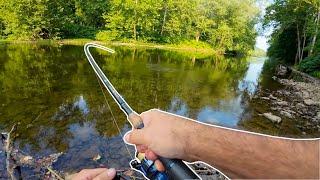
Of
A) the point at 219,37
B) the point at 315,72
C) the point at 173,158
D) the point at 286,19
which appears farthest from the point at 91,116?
the point at 219,37

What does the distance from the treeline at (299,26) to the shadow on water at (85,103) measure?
13.7 metres

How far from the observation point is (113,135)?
30.5 feet

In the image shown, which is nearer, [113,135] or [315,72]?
[113,135]

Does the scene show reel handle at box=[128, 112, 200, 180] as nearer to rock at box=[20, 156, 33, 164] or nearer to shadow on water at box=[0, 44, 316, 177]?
shadow on water at box=[0, 44, 316, 177]

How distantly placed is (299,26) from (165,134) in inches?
1794

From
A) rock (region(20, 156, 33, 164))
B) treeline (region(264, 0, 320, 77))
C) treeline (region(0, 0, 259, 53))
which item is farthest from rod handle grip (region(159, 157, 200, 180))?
treeline (region(0, 0, 259, 53))

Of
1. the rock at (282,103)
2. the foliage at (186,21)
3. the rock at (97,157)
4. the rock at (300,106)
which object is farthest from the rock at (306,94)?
the foliage at (186,21)

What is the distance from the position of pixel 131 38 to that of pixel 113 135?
166ft

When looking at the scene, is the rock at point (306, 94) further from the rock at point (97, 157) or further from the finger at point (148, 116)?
the finger at point (148, 116)

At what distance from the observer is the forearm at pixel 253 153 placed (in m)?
1.27

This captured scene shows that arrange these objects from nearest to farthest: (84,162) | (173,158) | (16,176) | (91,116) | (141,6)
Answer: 1. (173,158)
2. (16,176)
3. (84,162)
4. (91,116)
5. (141,6)

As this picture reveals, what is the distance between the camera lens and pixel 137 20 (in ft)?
188

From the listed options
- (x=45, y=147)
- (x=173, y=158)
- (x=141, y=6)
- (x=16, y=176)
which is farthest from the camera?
(x=141, y=6)

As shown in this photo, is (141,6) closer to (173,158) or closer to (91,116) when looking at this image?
(91,116)
